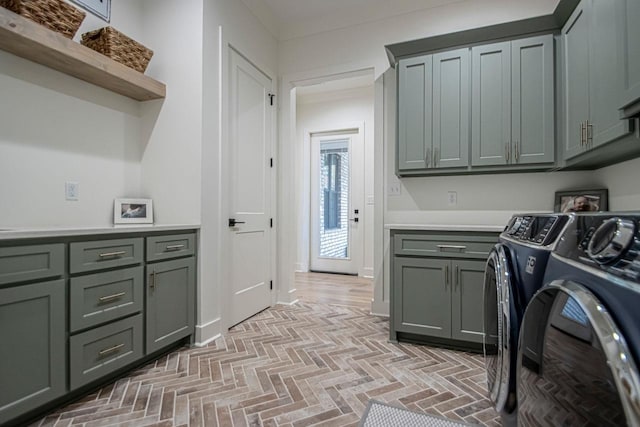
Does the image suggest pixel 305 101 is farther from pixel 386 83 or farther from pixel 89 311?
pixel 89 311

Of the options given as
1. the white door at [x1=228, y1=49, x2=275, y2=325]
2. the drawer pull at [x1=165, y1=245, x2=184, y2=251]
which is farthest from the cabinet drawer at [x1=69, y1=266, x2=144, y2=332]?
the white door at [x1=228, y1=49, x2=275, y2=325]

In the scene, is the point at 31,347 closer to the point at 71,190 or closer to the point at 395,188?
the point at 71,190

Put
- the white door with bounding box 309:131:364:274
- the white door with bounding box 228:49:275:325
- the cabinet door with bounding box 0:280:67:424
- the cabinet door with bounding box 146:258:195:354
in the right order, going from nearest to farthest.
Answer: the cabinet door with bounding box 0:280:67:424, the cabinet door with bounding box 146:258:195:354, the white door with bounding box 228:49:275:325, the white door with bounding box 309:131:364:274

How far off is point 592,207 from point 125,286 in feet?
10.6

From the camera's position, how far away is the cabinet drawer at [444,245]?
2.27m

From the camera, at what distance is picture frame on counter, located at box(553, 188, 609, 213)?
2283 mm

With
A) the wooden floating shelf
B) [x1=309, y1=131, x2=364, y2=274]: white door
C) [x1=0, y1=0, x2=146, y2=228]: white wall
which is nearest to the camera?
the wooden floating shelf

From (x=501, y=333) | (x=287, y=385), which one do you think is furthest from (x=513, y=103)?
(x=287, y=385)

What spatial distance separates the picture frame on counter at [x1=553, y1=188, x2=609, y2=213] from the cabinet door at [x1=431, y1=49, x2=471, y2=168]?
79cm

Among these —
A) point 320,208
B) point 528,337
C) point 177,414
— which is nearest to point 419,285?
point 528,337

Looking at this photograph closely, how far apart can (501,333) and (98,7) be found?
10.5 feet

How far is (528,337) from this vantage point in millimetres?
875

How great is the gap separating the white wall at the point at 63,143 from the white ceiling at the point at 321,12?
1271 millimetres

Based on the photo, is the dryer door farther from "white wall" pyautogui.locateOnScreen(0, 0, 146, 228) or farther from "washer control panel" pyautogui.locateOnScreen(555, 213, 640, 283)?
"white wall" pyautogui.locateOnScreen(0, 0, 146, 228)
